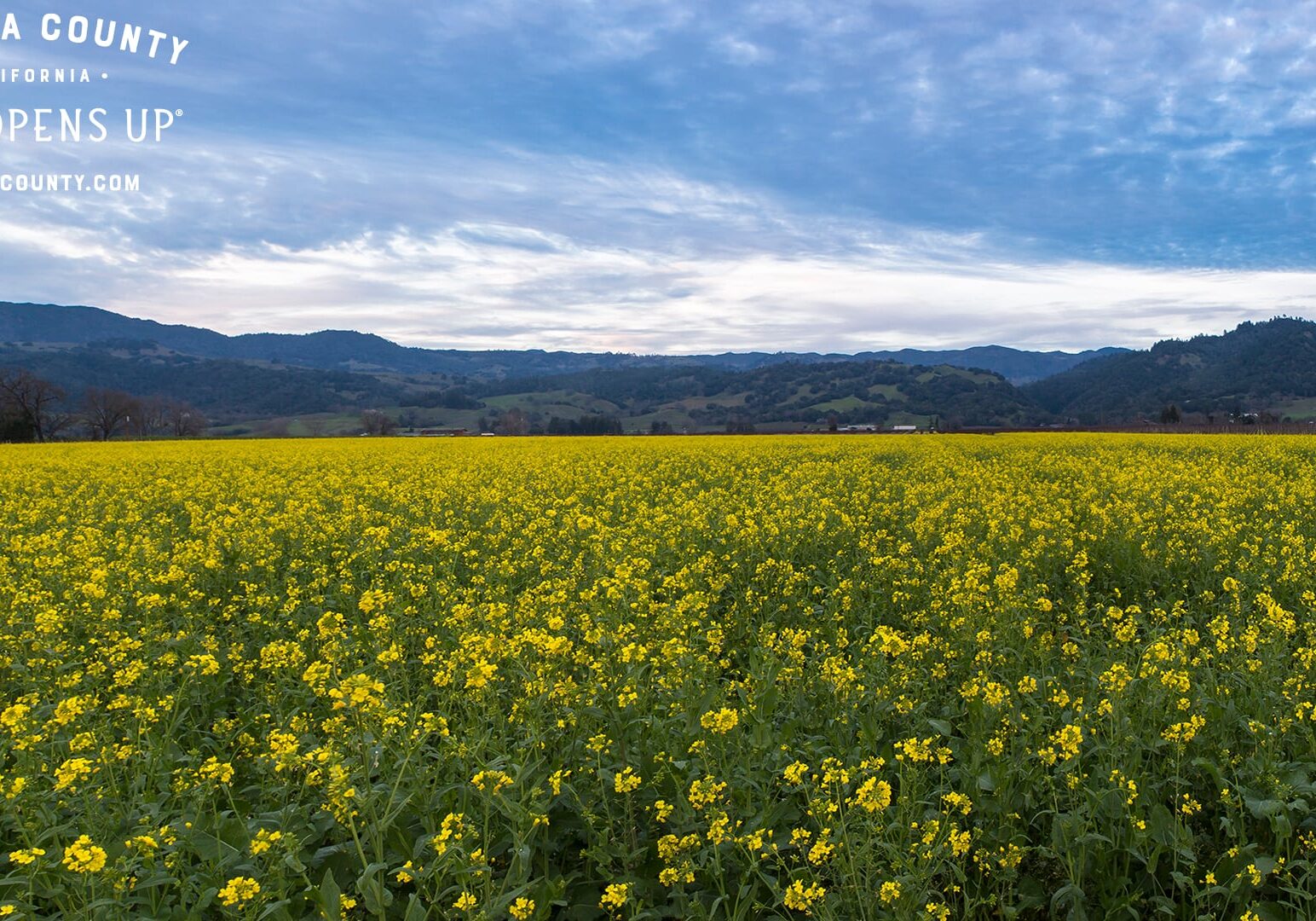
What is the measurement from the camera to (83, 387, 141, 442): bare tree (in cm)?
9062

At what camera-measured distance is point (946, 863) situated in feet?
12.8

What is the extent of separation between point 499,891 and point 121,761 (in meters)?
2.93

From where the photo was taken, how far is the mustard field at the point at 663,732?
353cm

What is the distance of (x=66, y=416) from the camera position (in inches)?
3258

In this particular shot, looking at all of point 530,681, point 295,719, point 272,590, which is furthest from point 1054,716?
point 272,590

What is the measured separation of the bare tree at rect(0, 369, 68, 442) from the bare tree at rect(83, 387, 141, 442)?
6572 millimetres

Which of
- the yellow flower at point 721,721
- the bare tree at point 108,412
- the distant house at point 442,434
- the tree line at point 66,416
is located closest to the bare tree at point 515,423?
the distant house at point 442,434

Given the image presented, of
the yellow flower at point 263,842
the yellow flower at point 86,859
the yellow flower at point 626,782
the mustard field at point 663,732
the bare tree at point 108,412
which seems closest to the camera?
the yellow flower at point 86,859

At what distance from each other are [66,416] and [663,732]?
342 ft

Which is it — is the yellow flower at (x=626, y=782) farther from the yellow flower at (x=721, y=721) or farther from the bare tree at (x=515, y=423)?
the bare tree at (x=515, y=423)

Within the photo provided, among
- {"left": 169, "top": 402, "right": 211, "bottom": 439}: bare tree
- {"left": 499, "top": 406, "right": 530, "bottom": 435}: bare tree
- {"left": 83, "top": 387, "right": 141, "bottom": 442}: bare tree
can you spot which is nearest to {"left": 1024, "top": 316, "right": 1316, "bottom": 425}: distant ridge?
{"left": 499, "top": 406, "right": 530, "bottom": 435}: bare tree

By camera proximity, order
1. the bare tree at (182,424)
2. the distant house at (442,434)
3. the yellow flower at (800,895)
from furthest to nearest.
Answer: the bare tree at (182,424) < the distant house at (442,434) < the yellow flower at (800,895)

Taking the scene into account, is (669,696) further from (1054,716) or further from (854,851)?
(1054,716)

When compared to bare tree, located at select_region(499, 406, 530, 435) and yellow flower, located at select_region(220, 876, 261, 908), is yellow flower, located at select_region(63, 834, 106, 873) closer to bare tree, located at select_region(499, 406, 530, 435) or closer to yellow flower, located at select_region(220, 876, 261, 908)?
yellow flower, located at select_region(220, 876, 261, 908)
